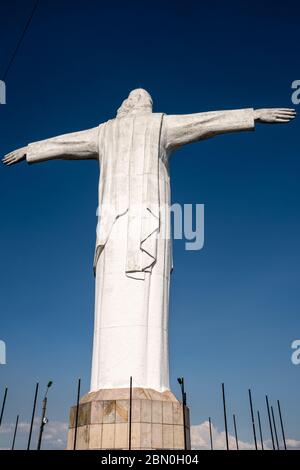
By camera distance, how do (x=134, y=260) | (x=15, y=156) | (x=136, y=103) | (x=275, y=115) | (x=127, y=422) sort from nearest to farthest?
(x=127, y=422)
(x=134, y=260)
(x=275, y=115)
(x=136, y=103)
(x=15, y=156)

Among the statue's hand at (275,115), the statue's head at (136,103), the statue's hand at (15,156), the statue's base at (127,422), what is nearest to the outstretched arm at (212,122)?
the statue's hand at (275,115)

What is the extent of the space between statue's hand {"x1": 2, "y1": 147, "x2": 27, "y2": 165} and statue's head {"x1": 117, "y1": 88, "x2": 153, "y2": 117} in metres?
2.68

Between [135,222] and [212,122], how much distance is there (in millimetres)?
3029

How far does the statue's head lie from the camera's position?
12.4m

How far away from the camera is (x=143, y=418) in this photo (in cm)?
883

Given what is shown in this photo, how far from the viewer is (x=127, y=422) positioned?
880 cm

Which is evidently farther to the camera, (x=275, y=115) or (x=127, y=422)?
(x=275, y=115)

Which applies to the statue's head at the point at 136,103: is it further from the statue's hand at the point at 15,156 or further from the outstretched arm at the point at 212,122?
the statue's hand at the point at 15,156

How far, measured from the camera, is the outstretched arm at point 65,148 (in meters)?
12.4

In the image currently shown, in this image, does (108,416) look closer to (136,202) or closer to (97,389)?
(97,389)

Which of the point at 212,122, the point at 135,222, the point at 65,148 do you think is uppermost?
the point at 65,148

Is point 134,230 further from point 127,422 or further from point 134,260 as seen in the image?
point 127,422

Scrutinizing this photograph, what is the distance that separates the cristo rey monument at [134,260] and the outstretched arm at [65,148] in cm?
3

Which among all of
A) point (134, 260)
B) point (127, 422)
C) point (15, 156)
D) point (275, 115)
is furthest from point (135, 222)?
point (15, 156)
